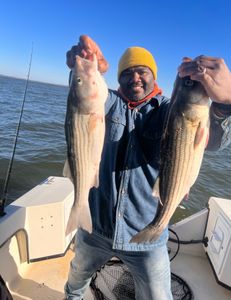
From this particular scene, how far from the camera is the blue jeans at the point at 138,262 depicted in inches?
99.5

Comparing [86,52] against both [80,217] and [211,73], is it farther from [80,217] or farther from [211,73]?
[80,217]

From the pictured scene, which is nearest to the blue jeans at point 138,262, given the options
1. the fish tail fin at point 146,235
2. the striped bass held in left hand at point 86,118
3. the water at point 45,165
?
the fish tail fin at point 146,235

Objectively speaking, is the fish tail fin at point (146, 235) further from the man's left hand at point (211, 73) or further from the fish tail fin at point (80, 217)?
the man's left hand at point (211, 73)

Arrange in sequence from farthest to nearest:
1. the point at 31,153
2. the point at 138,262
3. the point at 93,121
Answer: the point at 31,153 → the point at 138,262 → the point at 93,121

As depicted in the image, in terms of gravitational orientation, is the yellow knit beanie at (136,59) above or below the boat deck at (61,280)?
above

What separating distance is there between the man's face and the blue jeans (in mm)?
1223

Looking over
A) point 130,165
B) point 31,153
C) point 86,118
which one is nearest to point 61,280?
point 130,165

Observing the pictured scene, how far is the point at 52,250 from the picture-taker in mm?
4125

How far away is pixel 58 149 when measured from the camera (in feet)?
46.8

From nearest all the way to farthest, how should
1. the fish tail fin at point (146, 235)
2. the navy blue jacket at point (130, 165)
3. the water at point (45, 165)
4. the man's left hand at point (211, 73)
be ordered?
1. the man's left hand at point (211, 73)
2. the fish tail fin at point (146, 235)
3. the navy blue jacket at point (130, 165)
4. the water at point (45, 165)

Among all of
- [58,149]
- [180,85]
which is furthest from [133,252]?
[58,149]


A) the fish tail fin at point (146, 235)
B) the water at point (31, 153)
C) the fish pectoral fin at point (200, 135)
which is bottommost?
the water at point (31, 153)

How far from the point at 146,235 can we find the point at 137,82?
46.7 inches

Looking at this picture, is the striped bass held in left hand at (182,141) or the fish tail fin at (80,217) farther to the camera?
the fish tail fin at (80,217)
